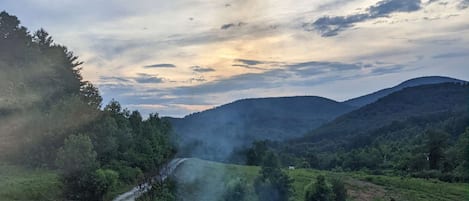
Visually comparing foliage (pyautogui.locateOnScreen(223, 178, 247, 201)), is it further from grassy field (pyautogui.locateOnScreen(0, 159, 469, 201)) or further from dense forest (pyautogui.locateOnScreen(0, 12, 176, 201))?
dense forest (pyautogui.locateOnScreen(0, 12, 176, 201))

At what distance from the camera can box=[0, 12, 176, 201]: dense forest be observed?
36.2 metres

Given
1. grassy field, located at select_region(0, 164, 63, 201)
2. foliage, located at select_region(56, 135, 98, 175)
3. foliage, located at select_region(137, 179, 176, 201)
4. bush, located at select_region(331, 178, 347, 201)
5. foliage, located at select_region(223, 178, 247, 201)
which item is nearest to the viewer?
grassy field, located at select_region(0, 164, 63, 201)

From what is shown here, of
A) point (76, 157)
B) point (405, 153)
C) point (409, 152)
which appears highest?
point (409, 152)

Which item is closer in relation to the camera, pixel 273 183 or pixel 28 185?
pixel 28 185

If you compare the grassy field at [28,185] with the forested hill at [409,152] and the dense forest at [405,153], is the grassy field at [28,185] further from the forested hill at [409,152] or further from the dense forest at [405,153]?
the forested hill at [409,152]

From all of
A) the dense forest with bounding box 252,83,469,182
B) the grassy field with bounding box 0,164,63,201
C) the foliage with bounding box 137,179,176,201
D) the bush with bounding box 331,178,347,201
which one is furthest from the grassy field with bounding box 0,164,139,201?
the dense forest with bounding box 252,83,469,182

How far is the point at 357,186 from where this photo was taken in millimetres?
57375

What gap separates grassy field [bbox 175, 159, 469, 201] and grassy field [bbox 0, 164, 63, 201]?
10468 millimetres

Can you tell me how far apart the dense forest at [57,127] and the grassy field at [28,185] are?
1.02 meters

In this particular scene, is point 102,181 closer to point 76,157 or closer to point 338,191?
point 76,157

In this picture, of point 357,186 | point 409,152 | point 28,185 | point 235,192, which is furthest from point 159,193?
point 409,152

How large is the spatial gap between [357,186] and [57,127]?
107 ft

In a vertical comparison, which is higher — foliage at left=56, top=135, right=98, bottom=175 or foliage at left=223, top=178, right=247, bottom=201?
foliage at left=56, top=135, right=98, bottom=175

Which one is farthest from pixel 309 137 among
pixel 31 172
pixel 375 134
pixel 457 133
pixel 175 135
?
pixel 31 172
